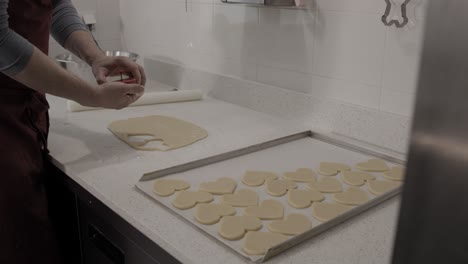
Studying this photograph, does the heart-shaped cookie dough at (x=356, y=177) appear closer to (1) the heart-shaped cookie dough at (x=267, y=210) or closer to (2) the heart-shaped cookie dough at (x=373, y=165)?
(2) the heart-shaped cookie dough at (x=373, y=165)

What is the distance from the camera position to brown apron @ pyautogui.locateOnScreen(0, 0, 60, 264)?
0.87m

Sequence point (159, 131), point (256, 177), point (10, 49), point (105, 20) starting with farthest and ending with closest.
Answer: point (105, 20), point (159, 131), point (256, 177), point (10, 49)

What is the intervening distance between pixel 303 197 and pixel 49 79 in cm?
52

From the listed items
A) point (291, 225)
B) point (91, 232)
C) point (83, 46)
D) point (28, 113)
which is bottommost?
point (91, 232)

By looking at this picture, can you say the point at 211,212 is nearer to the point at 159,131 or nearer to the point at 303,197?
the point at 303,197

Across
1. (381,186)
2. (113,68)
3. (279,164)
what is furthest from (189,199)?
(113,68)

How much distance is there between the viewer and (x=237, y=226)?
27.4 inches

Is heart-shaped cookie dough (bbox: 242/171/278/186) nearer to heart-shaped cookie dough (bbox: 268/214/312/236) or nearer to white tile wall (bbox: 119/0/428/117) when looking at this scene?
heart-shaped cookie dough (bbox: 268/214/312/236)

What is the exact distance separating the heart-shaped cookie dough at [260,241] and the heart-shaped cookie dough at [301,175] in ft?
0.70

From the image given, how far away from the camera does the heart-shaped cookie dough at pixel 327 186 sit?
84 cm

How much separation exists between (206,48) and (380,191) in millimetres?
887

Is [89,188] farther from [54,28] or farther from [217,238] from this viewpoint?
[54,28]

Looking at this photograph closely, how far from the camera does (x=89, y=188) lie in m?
0.85

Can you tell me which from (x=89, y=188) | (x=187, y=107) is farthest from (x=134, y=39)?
(x=89, y=188)
